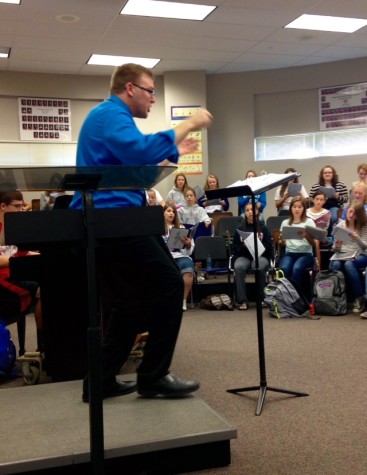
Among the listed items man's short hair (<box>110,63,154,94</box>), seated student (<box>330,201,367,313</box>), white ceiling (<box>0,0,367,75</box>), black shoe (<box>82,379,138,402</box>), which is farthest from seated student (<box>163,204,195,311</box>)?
man's short hair (<box>110,63,154,94</box>)

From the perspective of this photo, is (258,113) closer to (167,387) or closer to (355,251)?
(355,251)

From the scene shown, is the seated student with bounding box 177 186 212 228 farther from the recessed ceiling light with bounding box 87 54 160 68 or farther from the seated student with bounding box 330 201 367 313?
the recessed ceiling light with bounding box 87 54 160 68

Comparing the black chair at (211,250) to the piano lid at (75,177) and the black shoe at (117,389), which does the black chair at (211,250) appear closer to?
the black shoe at (117,389)

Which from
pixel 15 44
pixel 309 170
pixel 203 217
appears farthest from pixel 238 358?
pixel 309 170

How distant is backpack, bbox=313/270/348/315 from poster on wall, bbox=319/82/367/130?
4.43 meters

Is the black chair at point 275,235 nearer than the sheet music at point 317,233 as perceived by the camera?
No

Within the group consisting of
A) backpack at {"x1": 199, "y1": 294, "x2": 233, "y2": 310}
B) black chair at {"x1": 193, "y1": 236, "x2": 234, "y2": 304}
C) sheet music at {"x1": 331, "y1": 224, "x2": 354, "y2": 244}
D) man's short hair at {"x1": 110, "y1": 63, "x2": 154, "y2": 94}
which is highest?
man's short hair at {"x1": 110, "y1": 63, "x2": 154, "y2": 94}

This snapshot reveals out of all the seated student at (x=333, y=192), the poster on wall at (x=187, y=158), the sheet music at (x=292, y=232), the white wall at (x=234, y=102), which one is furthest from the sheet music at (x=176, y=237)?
the white wall at (x=234, y=102)

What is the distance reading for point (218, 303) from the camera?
5.88 m

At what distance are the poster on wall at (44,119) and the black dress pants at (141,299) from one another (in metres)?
7.35

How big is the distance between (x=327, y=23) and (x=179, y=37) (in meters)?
1.92

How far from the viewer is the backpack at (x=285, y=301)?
209 inches

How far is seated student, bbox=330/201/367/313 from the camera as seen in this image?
18.0 ft

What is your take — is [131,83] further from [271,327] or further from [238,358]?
[271,327]
